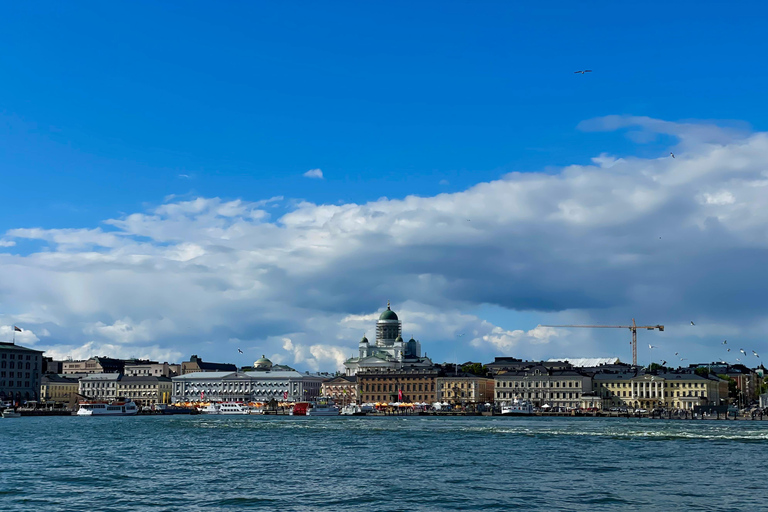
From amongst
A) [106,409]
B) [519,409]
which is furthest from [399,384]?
[106,409]

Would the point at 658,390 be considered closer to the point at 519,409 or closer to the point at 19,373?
the point at 519,409

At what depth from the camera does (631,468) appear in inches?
1674

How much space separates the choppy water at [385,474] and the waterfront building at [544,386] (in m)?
109

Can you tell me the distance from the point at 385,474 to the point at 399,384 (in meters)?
151

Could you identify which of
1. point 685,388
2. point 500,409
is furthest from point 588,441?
point 685,388

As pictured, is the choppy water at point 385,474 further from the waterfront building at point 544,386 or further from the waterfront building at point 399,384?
the waterfront building at point 399,384

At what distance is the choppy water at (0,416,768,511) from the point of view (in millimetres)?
31375

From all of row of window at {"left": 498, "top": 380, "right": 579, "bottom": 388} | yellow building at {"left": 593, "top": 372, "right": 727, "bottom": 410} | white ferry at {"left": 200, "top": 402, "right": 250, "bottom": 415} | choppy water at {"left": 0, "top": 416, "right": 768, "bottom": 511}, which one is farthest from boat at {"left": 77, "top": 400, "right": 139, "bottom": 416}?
choppy water at {"left": 0, "top": 416, "right": 768, "bottom": 511}

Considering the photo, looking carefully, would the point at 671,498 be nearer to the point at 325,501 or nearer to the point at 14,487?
the point at 325,501

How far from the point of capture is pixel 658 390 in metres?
169

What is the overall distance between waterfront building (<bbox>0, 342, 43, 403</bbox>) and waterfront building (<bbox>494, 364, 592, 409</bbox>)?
8902 cm

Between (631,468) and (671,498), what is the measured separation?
10686 mm

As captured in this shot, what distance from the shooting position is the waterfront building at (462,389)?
18288 cm

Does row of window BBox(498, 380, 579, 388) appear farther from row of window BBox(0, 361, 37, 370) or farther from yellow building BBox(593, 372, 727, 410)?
row of window BBox(0, 361, 37, 370)
